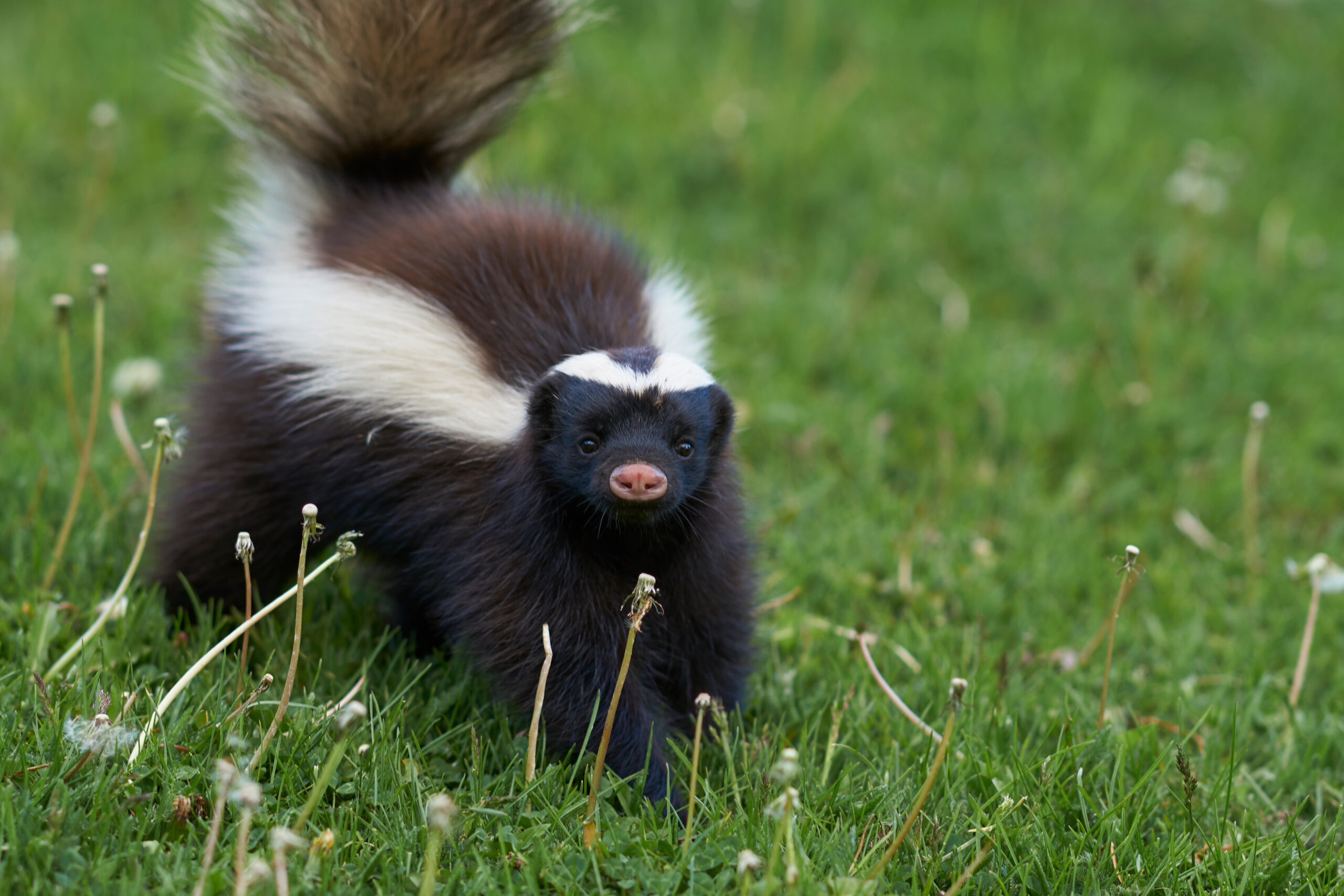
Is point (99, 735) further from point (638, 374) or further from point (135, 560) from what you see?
point (638, 374)

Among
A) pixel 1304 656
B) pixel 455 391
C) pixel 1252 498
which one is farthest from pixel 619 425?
pixel 1252 498

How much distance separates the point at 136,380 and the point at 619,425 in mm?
→ 2774

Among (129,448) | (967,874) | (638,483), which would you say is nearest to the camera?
(967,874)

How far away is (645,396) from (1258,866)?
6.01ft

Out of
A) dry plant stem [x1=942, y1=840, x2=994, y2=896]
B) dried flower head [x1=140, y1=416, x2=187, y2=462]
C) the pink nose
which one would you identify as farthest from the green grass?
the pink nose

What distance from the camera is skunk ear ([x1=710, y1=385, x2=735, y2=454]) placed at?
350cm

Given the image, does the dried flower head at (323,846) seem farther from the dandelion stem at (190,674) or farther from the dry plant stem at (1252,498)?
the dry plant stem at (1252,498)

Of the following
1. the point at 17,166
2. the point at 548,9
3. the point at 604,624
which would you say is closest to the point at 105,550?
the point at 604,624

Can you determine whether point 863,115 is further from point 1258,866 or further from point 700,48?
point 1258,866

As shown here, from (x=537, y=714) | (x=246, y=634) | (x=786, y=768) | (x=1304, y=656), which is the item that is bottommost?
(x=1304, y=656)

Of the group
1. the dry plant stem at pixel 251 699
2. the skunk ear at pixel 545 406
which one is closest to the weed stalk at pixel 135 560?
the dry plant stem at pixel 251 699

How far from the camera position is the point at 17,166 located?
7074 mm

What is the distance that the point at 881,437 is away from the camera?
222 inches

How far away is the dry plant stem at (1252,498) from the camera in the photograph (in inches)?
185
